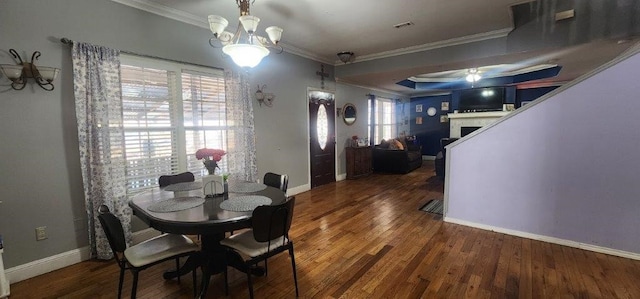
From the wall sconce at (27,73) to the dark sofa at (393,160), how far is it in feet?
20.4

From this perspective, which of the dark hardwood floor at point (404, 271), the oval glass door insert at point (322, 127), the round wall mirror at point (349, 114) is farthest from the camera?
the round wall mirror at point (349, 114)

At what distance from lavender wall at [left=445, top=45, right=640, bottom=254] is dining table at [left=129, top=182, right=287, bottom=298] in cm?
262

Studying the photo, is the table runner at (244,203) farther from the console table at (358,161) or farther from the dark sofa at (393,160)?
the dark sofa at (393,160)

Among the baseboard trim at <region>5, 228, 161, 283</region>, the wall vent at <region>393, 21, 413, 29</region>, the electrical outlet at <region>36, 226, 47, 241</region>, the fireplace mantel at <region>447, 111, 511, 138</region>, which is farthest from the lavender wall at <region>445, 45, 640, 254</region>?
the fireplace mantel at <region>447, 111, 511, 138</region>

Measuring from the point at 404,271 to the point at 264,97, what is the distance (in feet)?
10.4

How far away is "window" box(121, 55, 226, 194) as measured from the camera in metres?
2.91

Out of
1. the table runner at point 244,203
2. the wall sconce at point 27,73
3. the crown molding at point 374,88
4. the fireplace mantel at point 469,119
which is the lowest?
the table runner at point 244,203

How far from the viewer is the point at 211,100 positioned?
11.9 feet

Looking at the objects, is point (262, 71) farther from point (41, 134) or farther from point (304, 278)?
point (304, 278)

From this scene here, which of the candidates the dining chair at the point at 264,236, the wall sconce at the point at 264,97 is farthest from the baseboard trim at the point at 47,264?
the wall sconce at the point at 264,97

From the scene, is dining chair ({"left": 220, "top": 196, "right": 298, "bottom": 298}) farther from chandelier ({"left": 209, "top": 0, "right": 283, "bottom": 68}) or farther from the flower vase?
A: chandelier ({"left": 209, "top": 0, "right": 283, "bottom": 68})

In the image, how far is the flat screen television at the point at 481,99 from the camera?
25.7ft

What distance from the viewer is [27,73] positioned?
7.57 ft

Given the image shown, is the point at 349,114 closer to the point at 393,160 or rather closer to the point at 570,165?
the point at 393,160
